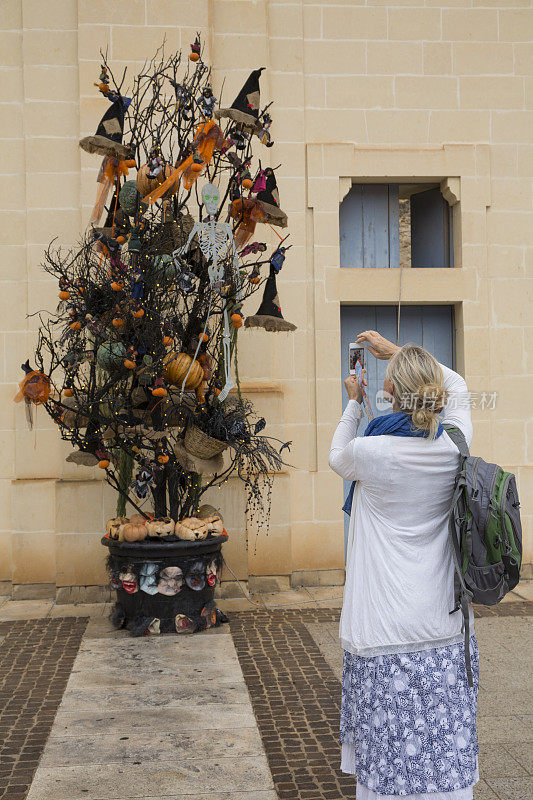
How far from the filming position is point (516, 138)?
774 cm

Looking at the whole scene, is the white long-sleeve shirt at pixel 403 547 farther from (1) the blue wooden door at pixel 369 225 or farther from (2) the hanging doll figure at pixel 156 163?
(1) the blue wooden door at pixel 369 225

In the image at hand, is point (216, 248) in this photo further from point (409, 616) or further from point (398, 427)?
point (409, 616)

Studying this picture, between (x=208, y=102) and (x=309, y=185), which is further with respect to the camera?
(x=309, y=185)

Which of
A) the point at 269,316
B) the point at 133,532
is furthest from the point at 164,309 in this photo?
the point at 133,532

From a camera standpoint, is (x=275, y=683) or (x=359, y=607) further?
(x=275, y=683)

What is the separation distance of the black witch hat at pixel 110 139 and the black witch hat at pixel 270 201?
952 mm

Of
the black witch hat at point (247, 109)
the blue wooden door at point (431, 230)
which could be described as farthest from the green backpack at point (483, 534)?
the blue wooden door at point (431, 230)

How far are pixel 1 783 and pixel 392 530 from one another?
2116 millimetres

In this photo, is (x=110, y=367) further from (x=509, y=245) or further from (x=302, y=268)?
(x=509, y=245)

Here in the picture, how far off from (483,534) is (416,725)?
679 millimetres

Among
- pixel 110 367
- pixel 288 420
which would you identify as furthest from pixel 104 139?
pixel 288 420

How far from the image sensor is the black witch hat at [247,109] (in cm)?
544

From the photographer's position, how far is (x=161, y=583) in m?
5.88

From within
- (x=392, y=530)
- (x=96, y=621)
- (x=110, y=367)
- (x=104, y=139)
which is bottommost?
(x=96, y=621)
